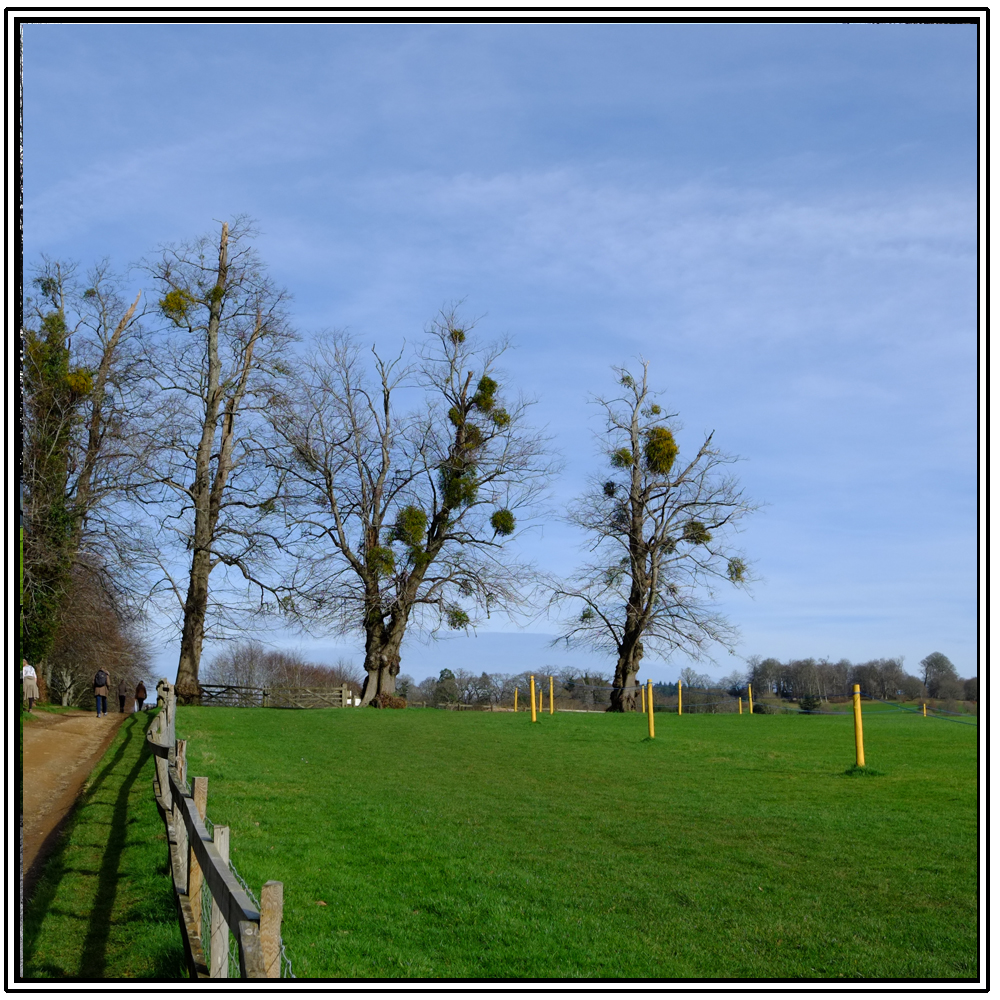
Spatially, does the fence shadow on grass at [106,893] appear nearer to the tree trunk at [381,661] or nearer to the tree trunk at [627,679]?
the tree trunk at [381,661]

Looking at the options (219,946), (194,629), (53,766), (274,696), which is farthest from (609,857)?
(274,696)

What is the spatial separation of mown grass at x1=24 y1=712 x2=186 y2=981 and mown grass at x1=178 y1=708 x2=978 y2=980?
0.79m

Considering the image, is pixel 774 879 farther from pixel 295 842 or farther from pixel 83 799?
pixel 83 799

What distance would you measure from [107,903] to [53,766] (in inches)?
369

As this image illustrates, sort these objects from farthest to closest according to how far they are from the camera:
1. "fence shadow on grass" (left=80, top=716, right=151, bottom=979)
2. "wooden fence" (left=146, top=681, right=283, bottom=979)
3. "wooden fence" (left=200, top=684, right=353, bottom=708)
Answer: "wooden fence" (left=200, top=684, right=353, bottom=708) → "fence shadow on grass" (left=80, top=716, right=151, bottom=979) → "wooden fence" (left=146, top=681, right=283, bottom=979)

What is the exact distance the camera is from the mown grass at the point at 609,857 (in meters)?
6.08

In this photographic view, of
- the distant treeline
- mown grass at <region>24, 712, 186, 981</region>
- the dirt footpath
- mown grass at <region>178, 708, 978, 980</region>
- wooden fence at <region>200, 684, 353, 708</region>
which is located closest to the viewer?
mown grass at <region>178, 708, 978, 980</region>

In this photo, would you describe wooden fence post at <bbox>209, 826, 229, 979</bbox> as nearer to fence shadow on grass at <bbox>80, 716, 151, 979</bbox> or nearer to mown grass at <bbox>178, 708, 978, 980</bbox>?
mown grass at <bbox>178, 708, 978, 980</bbox>

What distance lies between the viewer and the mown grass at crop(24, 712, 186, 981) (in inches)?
247

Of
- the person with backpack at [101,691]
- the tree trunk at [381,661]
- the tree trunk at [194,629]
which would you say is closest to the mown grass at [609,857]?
the person with backpack at [101,691]

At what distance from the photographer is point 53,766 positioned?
52.6 feet

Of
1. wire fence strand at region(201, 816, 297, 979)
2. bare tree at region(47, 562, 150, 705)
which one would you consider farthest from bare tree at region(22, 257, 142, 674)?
wire fence strand at region(201, 816, 297, 979)
